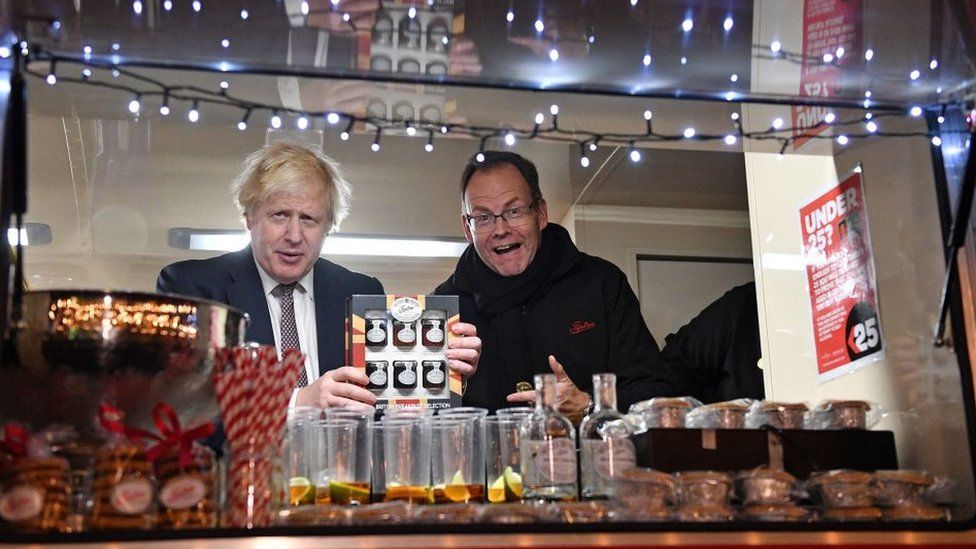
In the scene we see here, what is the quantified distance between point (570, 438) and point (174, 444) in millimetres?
610

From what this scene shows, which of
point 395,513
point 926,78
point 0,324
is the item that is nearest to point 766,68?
point 926,78

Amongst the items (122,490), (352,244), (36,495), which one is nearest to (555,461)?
(122,490)

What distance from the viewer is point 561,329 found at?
284 centimetres

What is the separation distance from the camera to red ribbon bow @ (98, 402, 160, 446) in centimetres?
147

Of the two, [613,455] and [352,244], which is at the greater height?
[352,244]

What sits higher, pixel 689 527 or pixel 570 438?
pixel 570 438

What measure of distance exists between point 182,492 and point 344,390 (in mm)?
609

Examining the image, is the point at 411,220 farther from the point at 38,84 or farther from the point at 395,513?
the point at 395,513

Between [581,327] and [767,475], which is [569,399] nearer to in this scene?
[581,327]

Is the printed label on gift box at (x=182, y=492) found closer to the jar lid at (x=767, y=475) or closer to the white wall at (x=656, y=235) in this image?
the jar lid at (x=767, y=475)

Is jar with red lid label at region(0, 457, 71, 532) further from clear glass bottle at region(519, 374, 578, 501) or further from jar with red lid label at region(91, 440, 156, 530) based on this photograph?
clear glass bottle at region(519, 374, 578, 501)

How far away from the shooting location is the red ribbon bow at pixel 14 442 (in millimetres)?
1418

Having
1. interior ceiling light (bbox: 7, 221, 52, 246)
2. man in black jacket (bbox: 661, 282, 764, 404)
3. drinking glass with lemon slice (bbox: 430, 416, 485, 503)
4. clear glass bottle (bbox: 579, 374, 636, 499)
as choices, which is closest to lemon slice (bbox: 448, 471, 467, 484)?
drinking glass with lemon slice (bbox: 430, 416, 485, 503)

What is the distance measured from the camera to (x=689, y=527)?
57.7 inches
